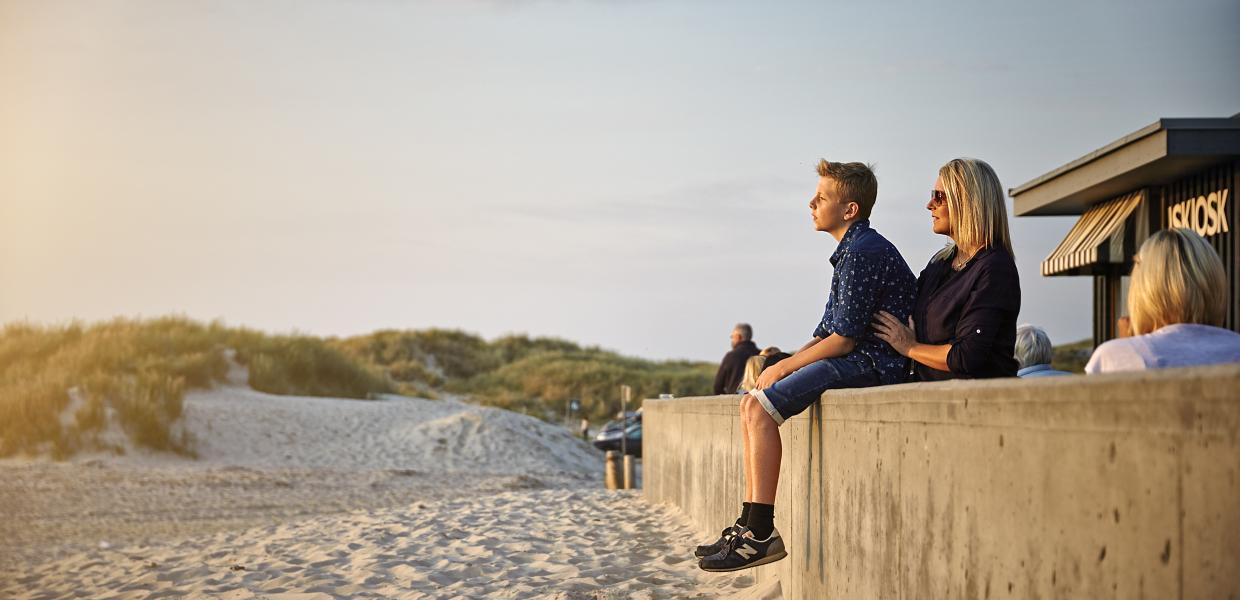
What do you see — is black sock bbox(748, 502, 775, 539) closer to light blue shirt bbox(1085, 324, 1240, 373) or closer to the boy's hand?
the boy's hand

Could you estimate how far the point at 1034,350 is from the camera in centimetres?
665

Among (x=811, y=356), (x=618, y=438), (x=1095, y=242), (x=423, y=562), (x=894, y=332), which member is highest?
(x=1095, y=242)

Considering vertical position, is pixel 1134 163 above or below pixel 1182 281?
above

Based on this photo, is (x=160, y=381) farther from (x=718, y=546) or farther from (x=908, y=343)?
(x=908, y=343)

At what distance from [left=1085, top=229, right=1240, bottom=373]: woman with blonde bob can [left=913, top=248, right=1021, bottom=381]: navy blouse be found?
1.42 ft

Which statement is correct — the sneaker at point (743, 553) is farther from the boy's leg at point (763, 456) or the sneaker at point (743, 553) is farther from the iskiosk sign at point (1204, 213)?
the iskiosk sign at point (1204, 213)

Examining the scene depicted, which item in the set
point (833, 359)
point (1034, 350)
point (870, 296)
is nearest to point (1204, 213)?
point (1034, 350)

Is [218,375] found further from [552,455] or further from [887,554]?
[887,554]

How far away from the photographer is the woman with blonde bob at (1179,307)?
11.8ft

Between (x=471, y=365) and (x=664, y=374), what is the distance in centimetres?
1167

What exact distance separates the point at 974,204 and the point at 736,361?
770 cm

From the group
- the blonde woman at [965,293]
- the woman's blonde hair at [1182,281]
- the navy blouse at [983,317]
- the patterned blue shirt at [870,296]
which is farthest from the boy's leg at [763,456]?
the woman's blonde hair at [1182,281]

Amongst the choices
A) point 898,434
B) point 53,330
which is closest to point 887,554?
point 898,434

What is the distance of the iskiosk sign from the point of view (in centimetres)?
922
